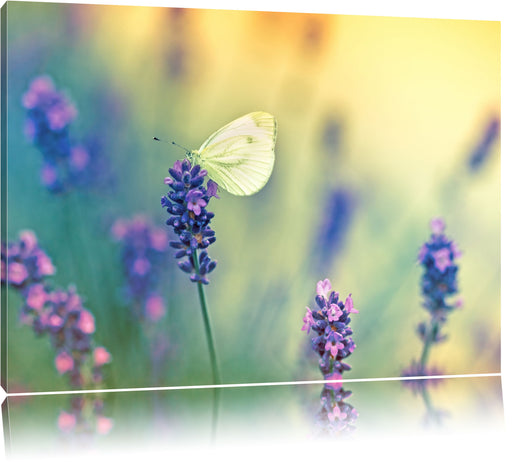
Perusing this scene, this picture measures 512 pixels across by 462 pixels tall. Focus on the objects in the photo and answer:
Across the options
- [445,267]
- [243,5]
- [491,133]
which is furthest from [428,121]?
[243,5]

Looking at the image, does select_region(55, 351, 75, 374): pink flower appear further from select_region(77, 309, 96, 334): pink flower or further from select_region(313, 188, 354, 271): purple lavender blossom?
select_region(313, 188, 354, 271): purple lavender blossom

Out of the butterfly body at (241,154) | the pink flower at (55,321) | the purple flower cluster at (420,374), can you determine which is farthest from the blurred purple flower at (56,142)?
the purple flower cluster at (420,374)

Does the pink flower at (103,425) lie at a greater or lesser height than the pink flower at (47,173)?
lesser

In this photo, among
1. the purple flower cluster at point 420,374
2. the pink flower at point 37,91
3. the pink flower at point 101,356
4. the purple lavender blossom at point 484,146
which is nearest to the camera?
the pink flower at point 37,91

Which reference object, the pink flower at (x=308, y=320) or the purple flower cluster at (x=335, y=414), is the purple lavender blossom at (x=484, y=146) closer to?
the pink flower at (x=308, y=320)

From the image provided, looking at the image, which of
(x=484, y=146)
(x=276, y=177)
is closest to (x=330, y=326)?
(x=276, y=177)

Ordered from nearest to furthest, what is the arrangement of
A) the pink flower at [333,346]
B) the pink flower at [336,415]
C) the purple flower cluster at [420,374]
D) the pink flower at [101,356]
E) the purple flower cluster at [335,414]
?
1. the purple flower cluster at [335,414]
2. the pink flower at [336,415]
3. the pink flower at [101,356]
4. the pink flower at [333,346]
5. the purple flower cluster at [420,374]
